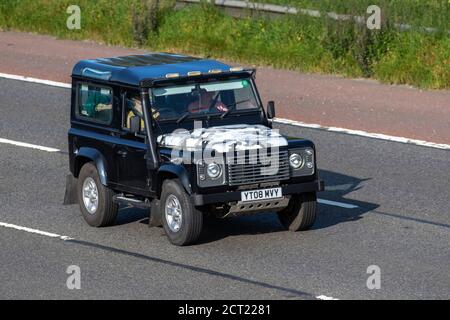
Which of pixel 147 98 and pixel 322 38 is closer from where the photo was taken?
pixel 147 98

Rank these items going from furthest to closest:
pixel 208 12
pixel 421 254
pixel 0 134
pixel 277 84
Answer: pixel 208 12
pixel 277 84
pixel 0 134
pixel 421 254

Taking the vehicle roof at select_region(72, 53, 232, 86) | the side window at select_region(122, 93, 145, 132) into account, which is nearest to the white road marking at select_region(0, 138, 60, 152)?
the vehicle roof at select_region(72, 53, 232, 86)

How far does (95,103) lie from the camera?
16938 mm

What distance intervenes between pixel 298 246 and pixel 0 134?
7.67 meters

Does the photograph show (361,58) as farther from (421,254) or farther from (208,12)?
(421,254)

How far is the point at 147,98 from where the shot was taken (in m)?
16.2

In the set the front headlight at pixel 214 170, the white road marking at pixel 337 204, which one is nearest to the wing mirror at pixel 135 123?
the front headlight at pixel 214 170

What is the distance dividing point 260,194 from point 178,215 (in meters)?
0.93

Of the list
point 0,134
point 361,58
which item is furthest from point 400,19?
point 0,134

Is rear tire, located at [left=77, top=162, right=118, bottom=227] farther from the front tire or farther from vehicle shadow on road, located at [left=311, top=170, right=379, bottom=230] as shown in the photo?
vehicle shadow on road, located at [left=311, top=170, right=379, bottom=230]

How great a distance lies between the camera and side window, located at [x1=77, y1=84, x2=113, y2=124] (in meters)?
16.7

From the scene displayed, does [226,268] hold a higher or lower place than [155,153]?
lower

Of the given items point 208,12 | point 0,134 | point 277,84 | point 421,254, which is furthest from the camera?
point 208,12

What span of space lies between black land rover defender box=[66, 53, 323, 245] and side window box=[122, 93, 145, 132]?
0.04 ft
